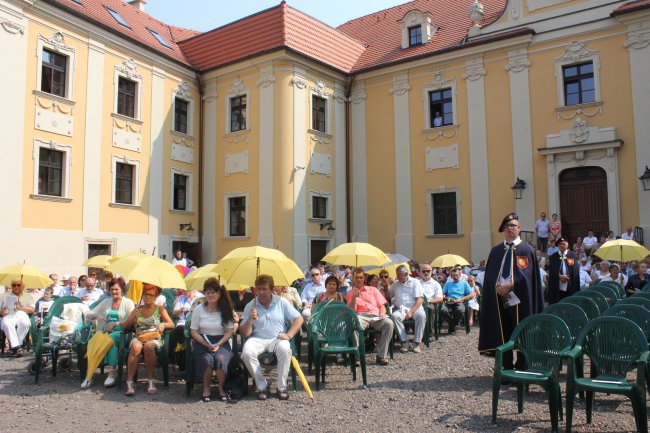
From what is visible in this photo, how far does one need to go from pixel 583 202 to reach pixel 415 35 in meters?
8.94

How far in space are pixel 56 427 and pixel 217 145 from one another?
17.0 metres

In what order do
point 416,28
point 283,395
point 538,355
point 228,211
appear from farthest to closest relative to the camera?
point 416,28 < point 228,211 < point 283,395 < point 538,355

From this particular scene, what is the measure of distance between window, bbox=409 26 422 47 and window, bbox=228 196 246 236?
878 cm

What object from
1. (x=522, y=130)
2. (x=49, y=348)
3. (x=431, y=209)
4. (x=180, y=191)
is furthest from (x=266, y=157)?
(x=49, y=348)

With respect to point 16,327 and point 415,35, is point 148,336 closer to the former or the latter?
point 16,327

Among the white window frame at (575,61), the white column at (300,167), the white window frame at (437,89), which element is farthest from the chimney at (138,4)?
the white window frame at (575,61)

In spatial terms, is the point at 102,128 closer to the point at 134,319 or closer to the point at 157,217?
the point at 157,217

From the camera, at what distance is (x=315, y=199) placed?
21062 millimetres

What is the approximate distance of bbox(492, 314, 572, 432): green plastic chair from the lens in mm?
5172

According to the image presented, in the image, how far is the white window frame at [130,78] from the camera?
18812mm

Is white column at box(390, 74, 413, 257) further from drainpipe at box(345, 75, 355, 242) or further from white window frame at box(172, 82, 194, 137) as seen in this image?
white window frame at box(172, 82, 194, 137)

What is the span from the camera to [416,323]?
31.1 feet

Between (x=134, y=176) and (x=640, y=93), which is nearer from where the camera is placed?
(x=640, y=93)

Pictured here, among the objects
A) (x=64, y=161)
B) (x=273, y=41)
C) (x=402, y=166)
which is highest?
(x=273, y=41)
